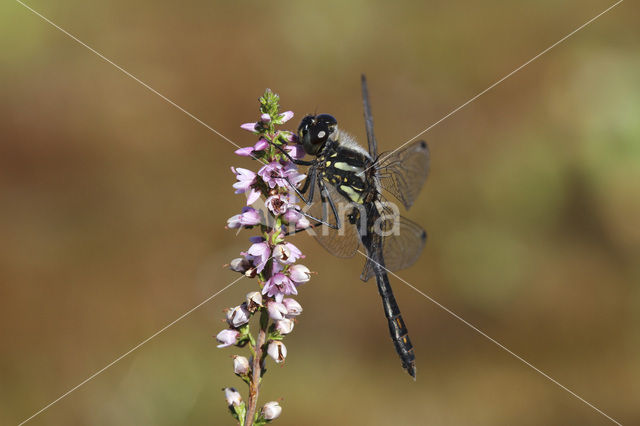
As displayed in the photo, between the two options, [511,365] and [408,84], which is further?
[408,84]

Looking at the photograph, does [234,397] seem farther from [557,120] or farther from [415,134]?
[557,120]

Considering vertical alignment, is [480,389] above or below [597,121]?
below

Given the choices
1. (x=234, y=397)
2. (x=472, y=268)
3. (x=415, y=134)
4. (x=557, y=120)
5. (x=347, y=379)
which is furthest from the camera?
(x=415, y=134)

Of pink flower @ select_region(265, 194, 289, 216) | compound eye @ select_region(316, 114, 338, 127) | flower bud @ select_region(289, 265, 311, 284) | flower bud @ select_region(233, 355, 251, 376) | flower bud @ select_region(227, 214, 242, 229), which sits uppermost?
compound eye @ select_region(316, 114, 338, 127)

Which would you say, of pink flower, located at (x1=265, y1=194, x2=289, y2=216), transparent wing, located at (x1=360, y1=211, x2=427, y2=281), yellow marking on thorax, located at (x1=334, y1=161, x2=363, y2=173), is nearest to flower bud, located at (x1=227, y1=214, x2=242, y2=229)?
pink flower, located at (x1=265, y1=194, x2=289, y2=216)

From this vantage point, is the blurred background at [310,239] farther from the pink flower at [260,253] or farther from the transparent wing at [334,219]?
the pink flower at [260,253]

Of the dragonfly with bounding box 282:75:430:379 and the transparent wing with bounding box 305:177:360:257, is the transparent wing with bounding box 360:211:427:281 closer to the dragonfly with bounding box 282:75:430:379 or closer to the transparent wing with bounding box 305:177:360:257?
the dragonfly with bounding box 282:75:430:379

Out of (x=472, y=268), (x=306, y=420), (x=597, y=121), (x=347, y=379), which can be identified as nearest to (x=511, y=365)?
(x=472, y=268)

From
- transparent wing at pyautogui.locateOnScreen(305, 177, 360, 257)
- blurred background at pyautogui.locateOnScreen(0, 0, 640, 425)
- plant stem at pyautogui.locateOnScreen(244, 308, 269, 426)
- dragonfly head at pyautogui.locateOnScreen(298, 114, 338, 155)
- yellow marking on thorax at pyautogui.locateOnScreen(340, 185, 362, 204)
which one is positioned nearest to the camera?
plant stem at pyautogui.locateOnScreen(244, 308, 269, 426)
